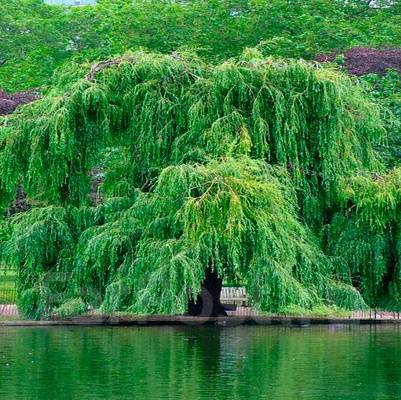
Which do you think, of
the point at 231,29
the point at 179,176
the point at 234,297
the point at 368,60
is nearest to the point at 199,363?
the point at 179,176

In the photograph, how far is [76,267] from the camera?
33.2 metres

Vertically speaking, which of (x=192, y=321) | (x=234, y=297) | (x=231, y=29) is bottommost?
(x=192, y=321)

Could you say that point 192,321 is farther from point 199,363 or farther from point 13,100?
point 13,100

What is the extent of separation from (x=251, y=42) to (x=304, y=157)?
81.1 feet

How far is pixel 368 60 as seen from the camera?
4881 centimetres

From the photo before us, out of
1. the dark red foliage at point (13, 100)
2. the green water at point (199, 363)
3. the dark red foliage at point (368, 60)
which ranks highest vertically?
the dark red foliage at point (368, 60)

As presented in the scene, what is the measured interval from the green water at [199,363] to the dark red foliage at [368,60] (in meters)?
15.6

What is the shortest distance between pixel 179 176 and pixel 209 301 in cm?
721

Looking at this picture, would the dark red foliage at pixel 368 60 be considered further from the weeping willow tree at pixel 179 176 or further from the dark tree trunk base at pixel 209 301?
the dark tree trunk base at pixel 209 301

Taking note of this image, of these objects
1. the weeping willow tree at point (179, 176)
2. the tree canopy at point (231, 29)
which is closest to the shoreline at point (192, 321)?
Answer: the weeping willow tree at point (179, 176)

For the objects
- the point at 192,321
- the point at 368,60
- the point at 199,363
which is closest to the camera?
the point at 199,363

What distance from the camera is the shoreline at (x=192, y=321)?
35875 mm

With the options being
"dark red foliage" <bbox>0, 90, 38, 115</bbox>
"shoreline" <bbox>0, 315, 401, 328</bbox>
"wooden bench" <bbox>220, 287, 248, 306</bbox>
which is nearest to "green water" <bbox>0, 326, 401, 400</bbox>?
"shoreline" <bbox>0, 315, 401, 328</bbox>

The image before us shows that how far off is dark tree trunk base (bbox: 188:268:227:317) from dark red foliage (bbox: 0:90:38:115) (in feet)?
53.4
